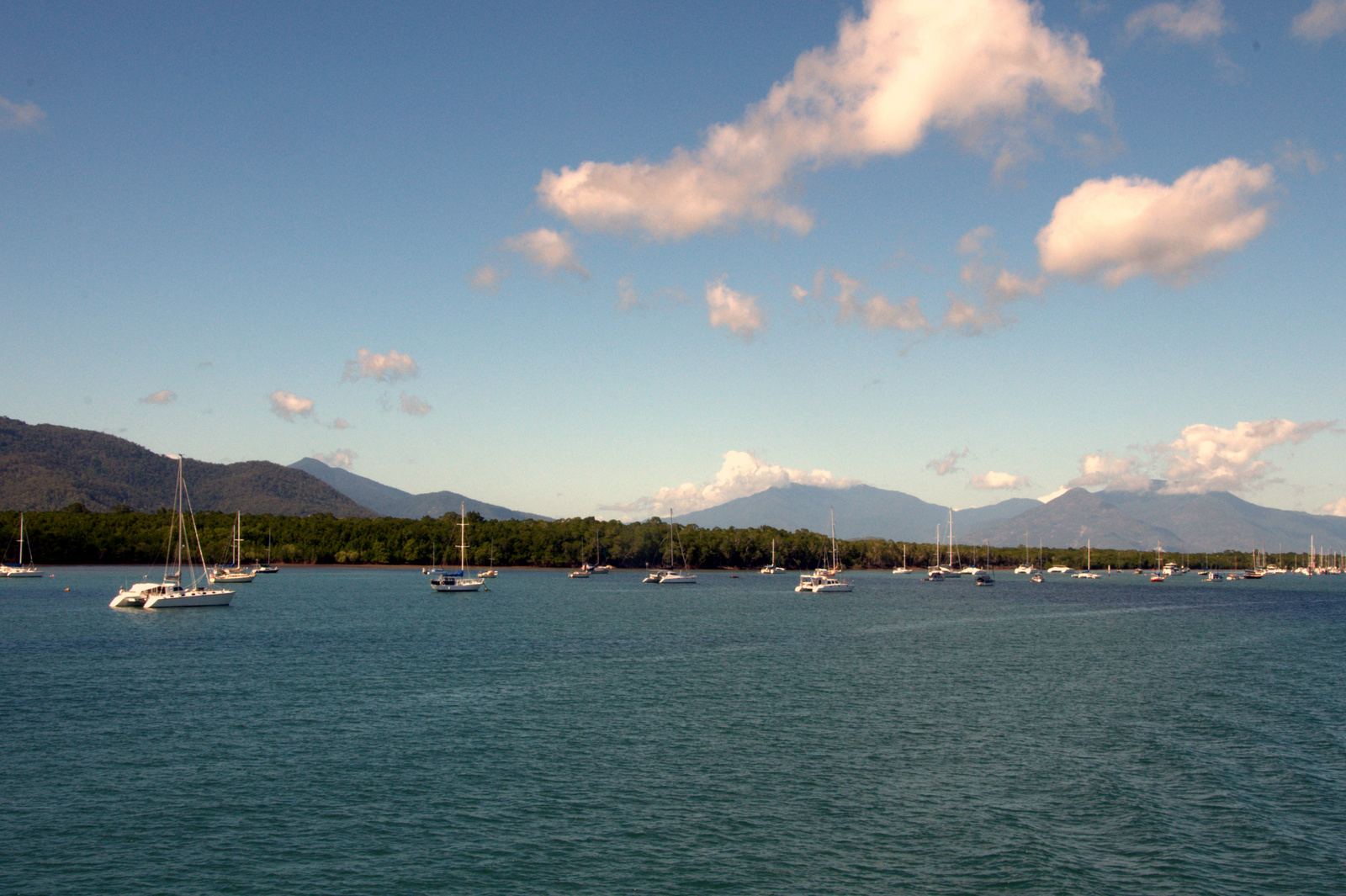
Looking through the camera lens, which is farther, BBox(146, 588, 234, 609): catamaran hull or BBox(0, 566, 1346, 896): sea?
BBox(146, 588, 234, 609): catamaran hull

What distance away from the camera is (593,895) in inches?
985

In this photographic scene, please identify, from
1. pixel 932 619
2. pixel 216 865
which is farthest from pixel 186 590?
pixel 216 865

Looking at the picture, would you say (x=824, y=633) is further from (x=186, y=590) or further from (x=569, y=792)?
(x=186, y=590)

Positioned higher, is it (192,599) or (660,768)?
(660,768)

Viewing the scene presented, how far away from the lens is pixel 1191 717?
49.7 m

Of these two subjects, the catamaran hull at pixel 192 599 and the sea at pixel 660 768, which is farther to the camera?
the catamaran hull at pixel 192 599

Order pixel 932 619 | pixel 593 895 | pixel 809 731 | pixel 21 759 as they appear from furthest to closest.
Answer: pixel 932 619 < pixel 809 731 < pixel 21 759 < pixel 593 895

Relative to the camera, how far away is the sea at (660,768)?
88.4 feet

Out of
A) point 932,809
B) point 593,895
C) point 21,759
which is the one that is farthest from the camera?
point 21,759

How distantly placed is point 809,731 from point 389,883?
938 inches

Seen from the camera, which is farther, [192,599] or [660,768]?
[192,599]

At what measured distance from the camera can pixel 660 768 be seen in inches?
1480

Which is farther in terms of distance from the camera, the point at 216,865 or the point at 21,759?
the point at 21,759

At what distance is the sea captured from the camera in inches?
1061
